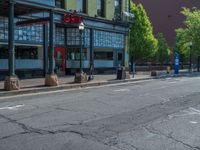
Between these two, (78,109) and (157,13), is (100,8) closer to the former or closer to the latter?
(78,109)

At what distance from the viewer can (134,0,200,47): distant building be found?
78.2 metres

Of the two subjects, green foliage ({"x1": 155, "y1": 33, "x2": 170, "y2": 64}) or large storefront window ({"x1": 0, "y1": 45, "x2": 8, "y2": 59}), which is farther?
green foliage ({"x1": 155, "y1": 33, "x2": 170, "y2": 64})

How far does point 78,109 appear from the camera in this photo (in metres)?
12.5

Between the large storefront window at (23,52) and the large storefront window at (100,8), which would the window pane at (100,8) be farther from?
the large storefront window at (23,52)

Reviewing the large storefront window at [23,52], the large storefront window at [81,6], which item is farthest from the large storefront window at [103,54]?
the large storefront window at [23,52]

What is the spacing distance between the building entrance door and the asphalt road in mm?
16713

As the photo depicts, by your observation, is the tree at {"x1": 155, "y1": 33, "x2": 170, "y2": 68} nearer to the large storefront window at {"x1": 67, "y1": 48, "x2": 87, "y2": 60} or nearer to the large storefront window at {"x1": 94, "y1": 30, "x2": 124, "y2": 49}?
the large storefront window at {"x1": 94, "y1": 30, "x2": 124, "y2": 49}

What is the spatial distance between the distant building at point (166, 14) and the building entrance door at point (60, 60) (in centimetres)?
4937

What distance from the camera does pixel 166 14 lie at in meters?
78.1

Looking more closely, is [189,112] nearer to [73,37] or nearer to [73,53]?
[73,37]

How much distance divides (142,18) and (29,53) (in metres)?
24.7

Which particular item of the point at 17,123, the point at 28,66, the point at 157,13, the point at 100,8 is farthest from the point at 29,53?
the point at 157,13

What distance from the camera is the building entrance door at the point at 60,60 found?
31.4m

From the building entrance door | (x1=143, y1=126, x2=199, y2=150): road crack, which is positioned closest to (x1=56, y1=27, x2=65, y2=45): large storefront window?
the building entrance door
